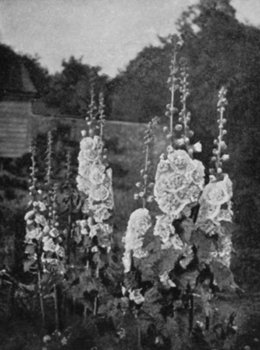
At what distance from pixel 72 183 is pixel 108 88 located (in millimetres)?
554

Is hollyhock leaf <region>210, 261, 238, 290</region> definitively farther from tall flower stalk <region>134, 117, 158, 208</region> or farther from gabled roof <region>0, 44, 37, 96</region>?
gabled roof <region>0, 44, 37, 96</region>

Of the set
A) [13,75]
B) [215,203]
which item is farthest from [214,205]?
[13,75]

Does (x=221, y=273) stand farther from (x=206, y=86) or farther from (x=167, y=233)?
(x=206, y=86)

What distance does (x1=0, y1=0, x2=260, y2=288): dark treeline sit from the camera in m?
2.65

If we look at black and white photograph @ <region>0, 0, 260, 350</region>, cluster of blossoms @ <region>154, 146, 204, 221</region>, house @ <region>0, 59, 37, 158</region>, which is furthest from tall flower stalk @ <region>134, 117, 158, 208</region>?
house @ <region>0, 59, 37, 158</region>

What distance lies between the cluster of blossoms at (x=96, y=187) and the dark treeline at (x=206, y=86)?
20 centimetres

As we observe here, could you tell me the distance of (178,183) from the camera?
234cm

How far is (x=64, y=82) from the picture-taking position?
9.09 ft

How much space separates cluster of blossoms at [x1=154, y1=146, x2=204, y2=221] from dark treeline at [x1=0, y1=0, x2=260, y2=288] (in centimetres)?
38

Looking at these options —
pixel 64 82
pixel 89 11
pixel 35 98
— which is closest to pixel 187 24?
pixel 89 11

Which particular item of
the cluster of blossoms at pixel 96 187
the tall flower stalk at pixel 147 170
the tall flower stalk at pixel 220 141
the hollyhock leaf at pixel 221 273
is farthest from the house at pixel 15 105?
the hollyhock leaf at pixel 221 273

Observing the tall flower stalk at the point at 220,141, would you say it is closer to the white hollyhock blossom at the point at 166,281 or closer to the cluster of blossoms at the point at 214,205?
the cluster of blossoms at the point at 214,205

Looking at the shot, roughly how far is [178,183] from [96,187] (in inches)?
21.5

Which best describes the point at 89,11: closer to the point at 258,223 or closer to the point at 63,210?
the point at 63,210
